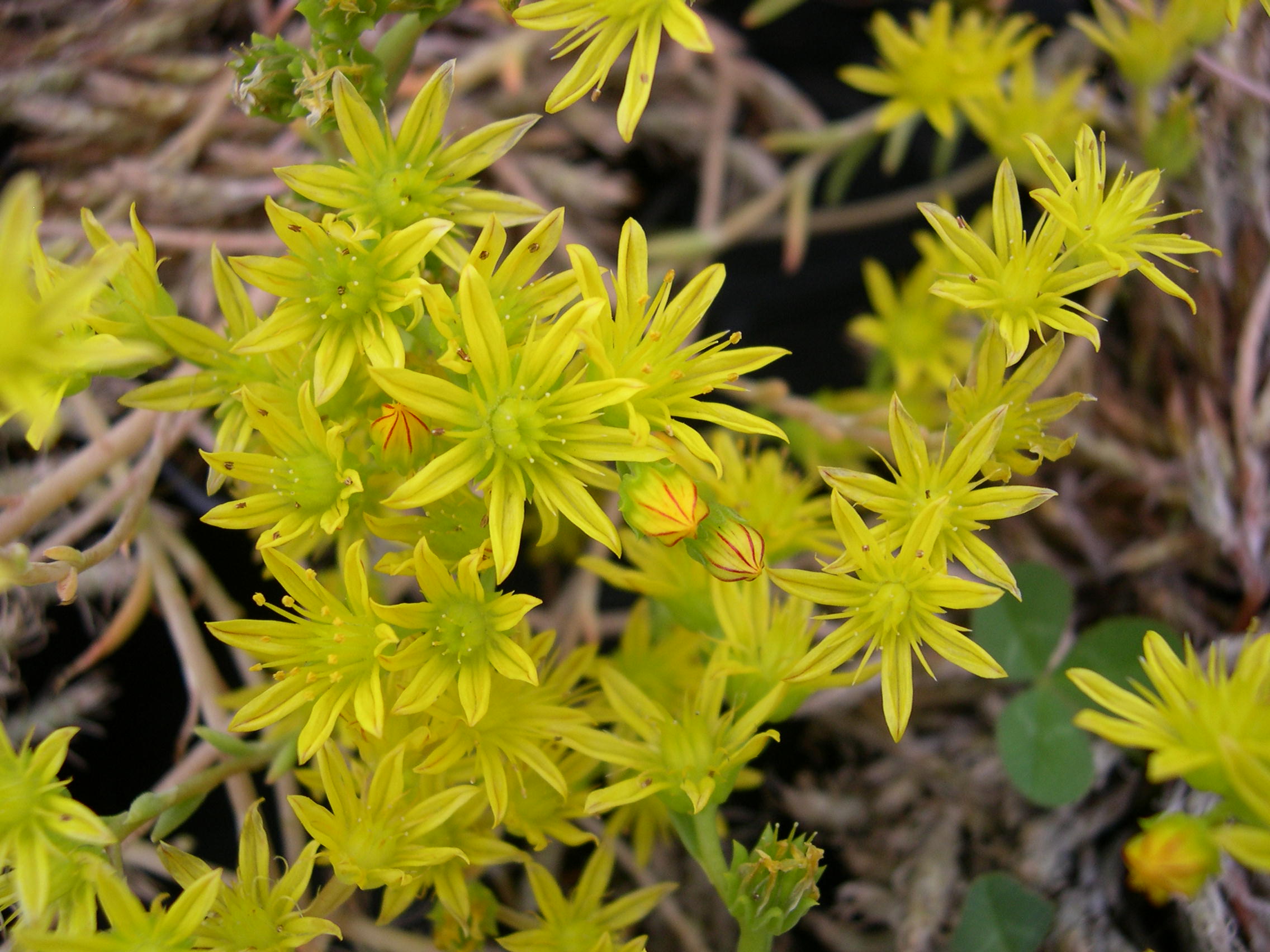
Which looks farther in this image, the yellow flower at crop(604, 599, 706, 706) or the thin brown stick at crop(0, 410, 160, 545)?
the yellow flower at crop(604, 599, 706, 706)

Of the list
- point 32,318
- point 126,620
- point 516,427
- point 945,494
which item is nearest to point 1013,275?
point 945,494

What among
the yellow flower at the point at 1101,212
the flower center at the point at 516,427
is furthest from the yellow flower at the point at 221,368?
the yellow flower at the point at 1101,212

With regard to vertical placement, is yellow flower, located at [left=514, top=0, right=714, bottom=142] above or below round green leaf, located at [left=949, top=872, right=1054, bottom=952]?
above

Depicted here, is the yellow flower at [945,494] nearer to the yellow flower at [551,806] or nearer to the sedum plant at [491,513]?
the sedum plant at [491,513]

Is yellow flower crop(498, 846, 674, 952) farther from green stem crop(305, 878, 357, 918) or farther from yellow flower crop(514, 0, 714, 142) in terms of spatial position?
yellow flower crop(514, 0, 714, 142)

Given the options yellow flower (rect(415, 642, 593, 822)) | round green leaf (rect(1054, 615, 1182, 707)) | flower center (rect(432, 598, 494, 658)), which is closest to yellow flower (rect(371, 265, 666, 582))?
flower center (rect(432, 598, 494, 658))

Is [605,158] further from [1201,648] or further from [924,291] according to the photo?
[1201,648]
